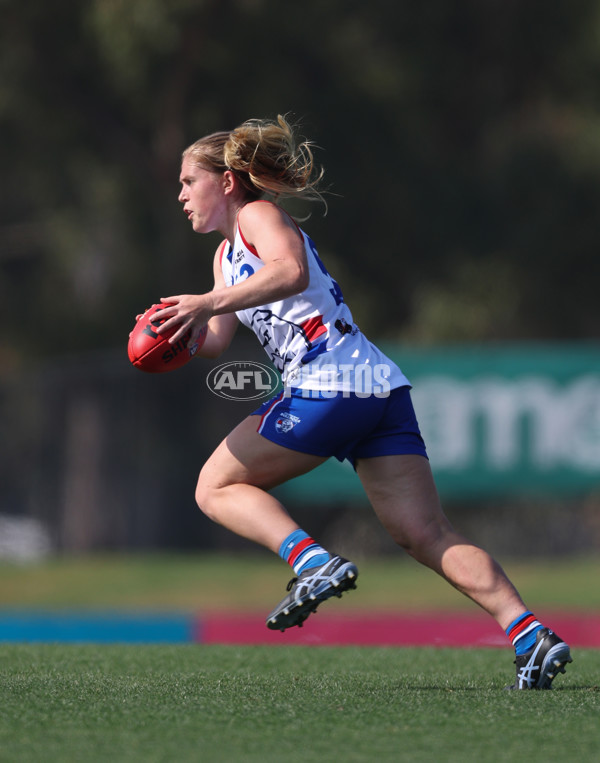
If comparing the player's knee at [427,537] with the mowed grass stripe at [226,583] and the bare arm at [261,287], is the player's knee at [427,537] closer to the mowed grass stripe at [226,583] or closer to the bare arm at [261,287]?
the bare arm at [261,287]

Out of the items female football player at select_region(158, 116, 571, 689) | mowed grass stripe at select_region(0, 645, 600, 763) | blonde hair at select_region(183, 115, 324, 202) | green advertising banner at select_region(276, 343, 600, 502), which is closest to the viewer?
mowed grass stripe at select_region(0, 645, 600, 763)

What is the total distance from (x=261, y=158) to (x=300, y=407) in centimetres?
94

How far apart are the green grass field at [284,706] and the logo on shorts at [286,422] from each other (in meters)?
0.90

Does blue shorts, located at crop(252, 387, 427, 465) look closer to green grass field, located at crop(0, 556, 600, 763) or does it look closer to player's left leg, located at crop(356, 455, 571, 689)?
player's left leg, located at crop(356, 455, 571, 689)

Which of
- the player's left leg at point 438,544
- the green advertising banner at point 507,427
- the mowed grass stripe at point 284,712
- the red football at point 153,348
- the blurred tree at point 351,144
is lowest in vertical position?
the mowed grass stripe at point 284,712

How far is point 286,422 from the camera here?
454 centimetres

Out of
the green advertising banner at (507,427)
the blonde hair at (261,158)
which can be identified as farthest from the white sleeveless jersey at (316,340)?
the green advertising banner at (507,427)

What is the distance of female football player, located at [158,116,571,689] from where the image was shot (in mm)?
4500

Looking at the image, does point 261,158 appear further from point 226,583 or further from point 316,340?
point 226,583

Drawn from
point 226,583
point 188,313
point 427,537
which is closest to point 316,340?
point 188,313

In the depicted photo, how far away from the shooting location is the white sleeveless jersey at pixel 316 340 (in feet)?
15.0

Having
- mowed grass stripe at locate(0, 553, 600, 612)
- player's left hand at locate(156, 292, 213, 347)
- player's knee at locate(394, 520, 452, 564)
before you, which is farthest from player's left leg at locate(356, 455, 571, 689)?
mowed grass stripe at locate(0, 553, 600, 612)

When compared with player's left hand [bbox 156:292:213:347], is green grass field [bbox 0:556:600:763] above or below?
below

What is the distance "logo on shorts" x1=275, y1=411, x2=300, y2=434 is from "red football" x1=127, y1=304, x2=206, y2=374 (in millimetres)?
428
